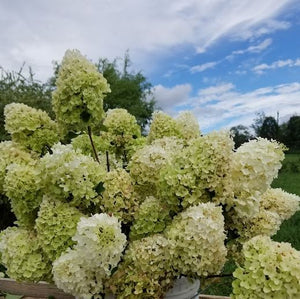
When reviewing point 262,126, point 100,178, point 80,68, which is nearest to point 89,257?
point 100,178

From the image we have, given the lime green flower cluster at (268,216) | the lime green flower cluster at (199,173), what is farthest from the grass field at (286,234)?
the lime green flower cluster at (199,173)

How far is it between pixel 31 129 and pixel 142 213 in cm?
38

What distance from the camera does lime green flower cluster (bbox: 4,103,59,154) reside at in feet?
3.52

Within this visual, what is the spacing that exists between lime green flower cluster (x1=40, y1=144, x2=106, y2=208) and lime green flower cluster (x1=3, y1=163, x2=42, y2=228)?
0.17 feet

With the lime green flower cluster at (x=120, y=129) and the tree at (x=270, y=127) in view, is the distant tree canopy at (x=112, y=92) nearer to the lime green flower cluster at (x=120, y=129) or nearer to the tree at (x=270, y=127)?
the lime green flower cluster at (x=120, y=129)

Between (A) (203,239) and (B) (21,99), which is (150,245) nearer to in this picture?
(A) (203,239)

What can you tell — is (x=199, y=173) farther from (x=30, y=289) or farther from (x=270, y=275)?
(x=30, y=289)

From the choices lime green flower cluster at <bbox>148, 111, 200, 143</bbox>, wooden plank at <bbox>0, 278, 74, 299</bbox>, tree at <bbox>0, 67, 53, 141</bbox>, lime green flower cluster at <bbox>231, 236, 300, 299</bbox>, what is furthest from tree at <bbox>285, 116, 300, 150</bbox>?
lime green flower cluster at <bbox>231, 236, 300, 299</bbox>

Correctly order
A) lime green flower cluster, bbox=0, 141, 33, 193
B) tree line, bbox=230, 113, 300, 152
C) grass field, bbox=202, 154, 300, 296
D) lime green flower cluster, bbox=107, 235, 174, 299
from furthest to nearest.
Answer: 1. tree line, bbox=230, 113, 300, 152
2. grass field, bbox=202, 154, 300, 296
3. lime green flower cluster, bbox=0, 141, 33, 193
4. lime green flower cluster, bbox=107, 235, 174, 299

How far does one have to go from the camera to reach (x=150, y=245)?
82cm

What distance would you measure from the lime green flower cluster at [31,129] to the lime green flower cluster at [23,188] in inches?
4.5

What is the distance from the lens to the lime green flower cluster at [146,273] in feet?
2.63

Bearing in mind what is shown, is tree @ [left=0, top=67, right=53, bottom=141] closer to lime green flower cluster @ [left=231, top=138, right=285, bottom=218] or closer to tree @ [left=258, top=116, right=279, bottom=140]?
lime green flower cluster @ [left=231, top=138, right=285, bottom=218]

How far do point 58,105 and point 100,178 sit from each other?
21 cm
